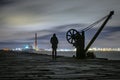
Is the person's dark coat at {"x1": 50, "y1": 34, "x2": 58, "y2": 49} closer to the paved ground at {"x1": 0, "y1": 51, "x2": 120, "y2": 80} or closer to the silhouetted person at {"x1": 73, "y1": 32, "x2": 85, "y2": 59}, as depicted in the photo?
the silhouetted person at {"x1": 73, "y1": 32, "x2": 85, "y2": 59}

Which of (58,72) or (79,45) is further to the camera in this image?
(79,45)

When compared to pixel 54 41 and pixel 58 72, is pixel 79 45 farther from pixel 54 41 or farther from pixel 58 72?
pixel 58 72

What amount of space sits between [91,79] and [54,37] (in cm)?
1493

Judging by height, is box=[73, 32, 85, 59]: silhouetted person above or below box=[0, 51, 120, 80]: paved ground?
above

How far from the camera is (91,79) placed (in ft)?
23.2

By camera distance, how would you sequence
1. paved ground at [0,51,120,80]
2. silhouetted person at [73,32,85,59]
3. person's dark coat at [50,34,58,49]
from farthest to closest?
1. silhouetted person at [73,32,85,59]
2. person's dark coat at [50,34,58,49]
3. paved ground at [0,51,120,80]

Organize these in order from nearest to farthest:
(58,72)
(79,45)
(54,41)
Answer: (58,72) < (54,41) < (79,45)

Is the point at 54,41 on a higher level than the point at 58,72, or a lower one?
higher

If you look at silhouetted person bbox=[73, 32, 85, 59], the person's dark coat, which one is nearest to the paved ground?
the person's dark coat

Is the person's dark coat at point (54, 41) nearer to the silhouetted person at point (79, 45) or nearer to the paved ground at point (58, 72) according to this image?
the silhouetted person at point (79, 45)

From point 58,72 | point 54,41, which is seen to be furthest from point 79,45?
point 58,72

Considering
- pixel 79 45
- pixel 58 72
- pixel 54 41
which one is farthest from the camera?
pixel 79 45

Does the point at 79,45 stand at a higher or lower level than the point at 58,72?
higher

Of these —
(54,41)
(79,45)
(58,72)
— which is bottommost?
(58,72)
